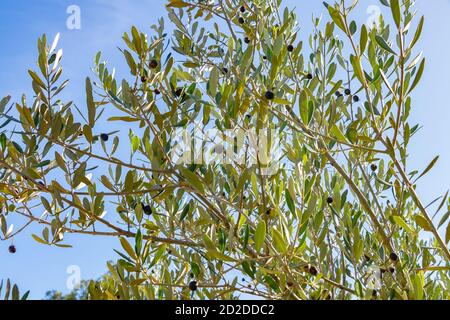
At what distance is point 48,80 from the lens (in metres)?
3.01

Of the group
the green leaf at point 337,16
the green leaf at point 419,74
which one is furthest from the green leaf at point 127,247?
the green leaf at point 419,74

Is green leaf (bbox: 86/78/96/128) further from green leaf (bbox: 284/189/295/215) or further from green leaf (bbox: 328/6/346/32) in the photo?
green leaf (bbox: 328/6/346/32)

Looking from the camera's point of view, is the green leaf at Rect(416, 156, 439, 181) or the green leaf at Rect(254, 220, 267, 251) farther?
the green leaf at Rect(416, 156, 439, 181)

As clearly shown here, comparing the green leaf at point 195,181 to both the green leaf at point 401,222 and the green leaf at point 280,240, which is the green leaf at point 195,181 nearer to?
the green leaf at point 280,240

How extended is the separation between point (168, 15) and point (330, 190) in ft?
5.47

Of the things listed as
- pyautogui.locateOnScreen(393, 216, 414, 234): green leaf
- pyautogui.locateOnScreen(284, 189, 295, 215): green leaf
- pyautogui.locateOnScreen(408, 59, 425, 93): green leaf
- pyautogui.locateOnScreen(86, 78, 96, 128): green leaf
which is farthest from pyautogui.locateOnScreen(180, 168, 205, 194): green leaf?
pyautogui.locateOnScreen(408, 59, 425, 93): green leaf


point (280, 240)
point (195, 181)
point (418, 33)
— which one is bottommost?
point (280, 240)

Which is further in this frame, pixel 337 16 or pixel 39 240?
pixel 39 240

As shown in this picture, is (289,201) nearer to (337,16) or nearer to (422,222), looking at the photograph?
(422,222)

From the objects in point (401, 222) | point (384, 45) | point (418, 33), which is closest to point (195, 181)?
point (401, 222)

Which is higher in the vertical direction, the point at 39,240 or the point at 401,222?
the point at 39,240

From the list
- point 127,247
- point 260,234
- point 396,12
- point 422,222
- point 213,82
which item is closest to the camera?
point 260,234

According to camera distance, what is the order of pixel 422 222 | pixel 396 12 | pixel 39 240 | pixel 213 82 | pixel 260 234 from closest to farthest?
1. pixel 260 234
2. pixel 422 222
3. pixel 396 12
4. pixel 213 82
5. pixel 39 240
